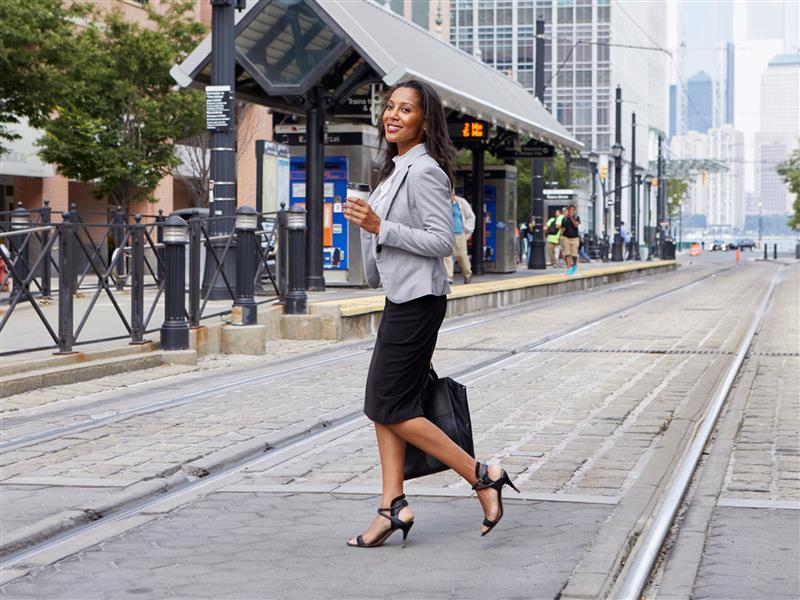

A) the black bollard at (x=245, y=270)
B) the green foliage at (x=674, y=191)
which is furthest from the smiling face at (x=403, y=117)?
the green foliage at (x=674, y=191)

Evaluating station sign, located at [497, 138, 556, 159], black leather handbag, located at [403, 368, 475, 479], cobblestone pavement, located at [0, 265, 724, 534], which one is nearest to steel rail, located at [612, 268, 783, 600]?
black leather handbag, located at [403, 368, 475, 479]

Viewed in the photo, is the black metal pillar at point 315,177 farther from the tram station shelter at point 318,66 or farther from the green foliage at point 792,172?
the green foliage at point 792,172

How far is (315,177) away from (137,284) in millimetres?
9056

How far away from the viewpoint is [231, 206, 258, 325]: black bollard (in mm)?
14039

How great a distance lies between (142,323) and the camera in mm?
12703

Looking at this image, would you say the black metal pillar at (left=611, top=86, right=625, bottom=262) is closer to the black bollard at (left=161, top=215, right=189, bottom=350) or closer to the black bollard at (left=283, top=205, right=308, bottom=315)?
the black bollard at (left=283, top=205, right=308, bottom=315)

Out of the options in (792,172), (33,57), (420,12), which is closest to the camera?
(33,57)

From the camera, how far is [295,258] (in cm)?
1570

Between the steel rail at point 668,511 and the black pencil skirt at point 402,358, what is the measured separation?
100cm

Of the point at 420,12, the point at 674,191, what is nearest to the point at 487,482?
the point at 420,12

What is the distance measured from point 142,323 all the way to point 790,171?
74559 millimetres

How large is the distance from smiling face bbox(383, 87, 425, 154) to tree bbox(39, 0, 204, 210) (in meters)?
30.6

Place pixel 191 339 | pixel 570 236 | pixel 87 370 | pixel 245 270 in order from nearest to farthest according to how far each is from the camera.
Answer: pixel 87 370
pixel 191 339
pixel 245 270
pixel 570 236

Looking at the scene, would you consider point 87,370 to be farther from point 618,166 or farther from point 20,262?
point 618,166
